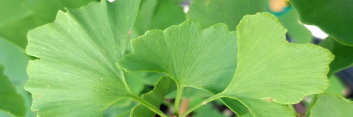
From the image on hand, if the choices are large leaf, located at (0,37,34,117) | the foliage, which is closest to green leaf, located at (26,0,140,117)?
the foliage

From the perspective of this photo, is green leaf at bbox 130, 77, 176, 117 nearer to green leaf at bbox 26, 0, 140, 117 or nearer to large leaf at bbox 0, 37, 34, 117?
green leaf at bbox 26, 0, 140, 117

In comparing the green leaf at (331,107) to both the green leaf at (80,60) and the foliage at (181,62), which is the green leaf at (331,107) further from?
the green leaf at (80,60)

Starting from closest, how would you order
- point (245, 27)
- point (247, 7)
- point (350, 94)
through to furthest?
point (245, 27) < point (247, 7) < point (350, 94)

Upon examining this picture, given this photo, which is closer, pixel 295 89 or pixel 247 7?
pixel 295 89

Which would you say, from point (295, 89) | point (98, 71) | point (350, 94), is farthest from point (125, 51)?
point (350, 94)

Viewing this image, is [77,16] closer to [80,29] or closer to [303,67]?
[80,29]

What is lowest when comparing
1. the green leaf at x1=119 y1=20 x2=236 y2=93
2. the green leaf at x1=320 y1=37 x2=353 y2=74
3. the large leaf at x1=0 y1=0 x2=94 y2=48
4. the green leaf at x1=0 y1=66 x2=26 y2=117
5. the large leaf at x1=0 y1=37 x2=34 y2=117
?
the green leaf at x1=320 y1=37 x2=353 y2=74

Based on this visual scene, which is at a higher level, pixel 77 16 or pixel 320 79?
pixel 77 16
